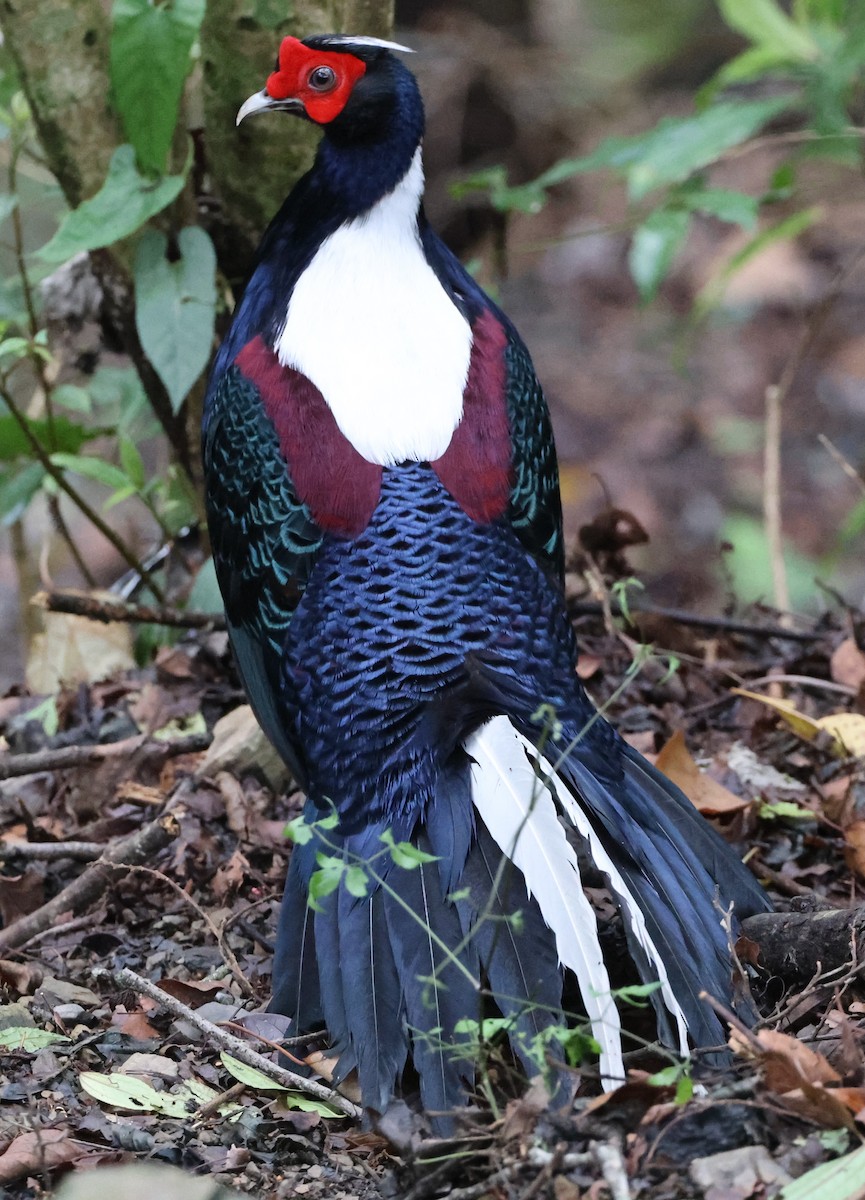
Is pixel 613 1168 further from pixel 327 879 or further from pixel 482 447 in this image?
pixel 482 447

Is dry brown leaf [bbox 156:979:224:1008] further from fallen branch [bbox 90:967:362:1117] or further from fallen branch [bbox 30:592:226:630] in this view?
fallen branch [bbox 30:592:226:630]

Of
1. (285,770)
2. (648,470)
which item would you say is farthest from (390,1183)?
(648,470)

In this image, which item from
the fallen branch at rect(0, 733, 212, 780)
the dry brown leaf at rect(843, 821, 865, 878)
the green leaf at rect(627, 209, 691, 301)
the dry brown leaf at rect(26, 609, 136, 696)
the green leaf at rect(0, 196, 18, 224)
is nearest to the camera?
the dry brown leaf at rect(843, 821, 865, 878)

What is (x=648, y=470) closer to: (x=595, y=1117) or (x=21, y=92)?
(x=21, y=92)

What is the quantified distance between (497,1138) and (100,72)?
3.06 m

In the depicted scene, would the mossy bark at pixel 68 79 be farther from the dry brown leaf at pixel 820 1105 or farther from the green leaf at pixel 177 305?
the dry brown leaf at pixel 820 1105

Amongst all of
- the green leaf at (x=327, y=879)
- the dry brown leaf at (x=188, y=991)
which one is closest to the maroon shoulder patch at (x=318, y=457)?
the green leaf at (x=327, y=879)

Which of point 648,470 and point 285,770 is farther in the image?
point 648,470

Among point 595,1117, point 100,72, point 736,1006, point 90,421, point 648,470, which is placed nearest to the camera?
point 595,1117

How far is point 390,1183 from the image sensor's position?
85.4 inches

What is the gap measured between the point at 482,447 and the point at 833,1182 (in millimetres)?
1639

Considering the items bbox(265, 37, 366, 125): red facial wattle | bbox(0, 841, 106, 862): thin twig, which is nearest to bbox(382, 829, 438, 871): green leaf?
bbox(0, 841, 106, 862): thin twig

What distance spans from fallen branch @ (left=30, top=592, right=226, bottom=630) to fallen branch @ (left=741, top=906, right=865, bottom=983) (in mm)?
1771

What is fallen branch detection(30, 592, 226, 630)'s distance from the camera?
3756 mm
